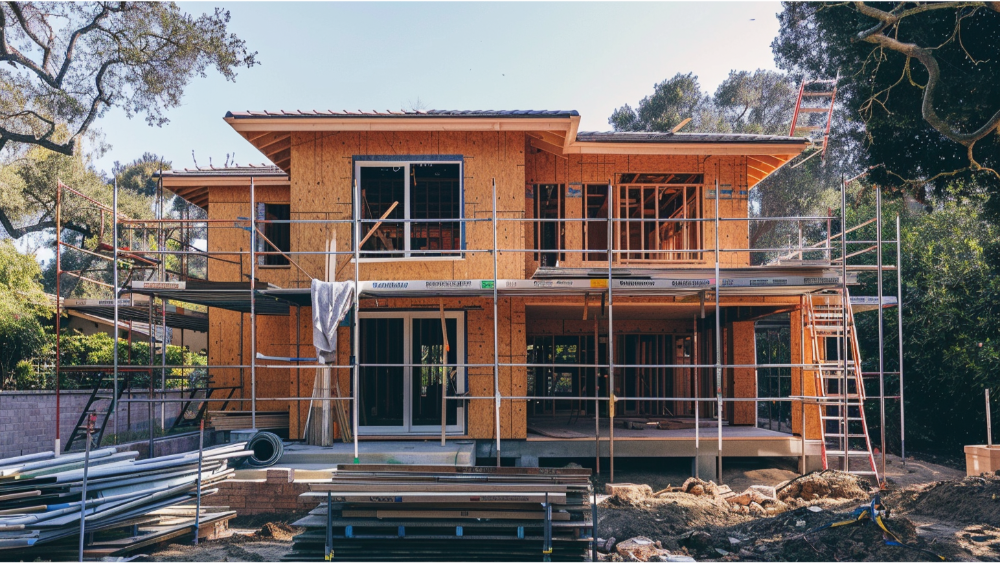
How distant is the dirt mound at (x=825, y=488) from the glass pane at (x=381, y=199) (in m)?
8.29

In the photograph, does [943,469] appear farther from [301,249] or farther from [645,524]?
[301,249]

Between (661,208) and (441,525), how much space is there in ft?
35.4

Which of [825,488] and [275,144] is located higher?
[275,144]

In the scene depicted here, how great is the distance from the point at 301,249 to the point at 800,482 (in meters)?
10.0

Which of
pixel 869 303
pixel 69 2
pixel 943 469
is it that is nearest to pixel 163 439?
pixel 869 303

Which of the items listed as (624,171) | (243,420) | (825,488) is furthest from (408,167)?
(825,488)

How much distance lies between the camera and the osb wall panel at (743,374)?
16188 millimetres

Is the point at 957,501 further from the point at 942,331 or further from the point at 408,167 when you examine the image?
the point at 408,167

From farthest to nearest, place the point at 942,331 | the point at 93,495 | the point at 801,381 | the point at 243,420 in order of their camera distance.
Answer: the point at 942,331
the point at 801,381
the point at 243,420
the point at 93,495

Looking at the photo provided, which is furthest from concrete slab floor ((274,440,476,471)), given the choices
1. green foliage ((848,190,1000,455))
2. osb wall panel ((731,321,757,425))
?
green foliage ((848,190,1000,455))

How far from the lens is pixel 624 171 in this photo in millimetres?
15125

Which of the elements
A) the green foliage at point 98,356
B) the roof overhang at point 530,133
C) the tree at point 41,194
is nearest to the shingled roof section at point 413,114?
the roof overhang at point 530,133

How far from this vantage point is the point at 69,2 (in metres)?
23.8

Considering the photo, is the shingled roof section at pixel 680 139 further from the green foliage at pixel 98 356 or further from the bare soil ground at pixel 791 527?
the green foliage at pixel 98 356
